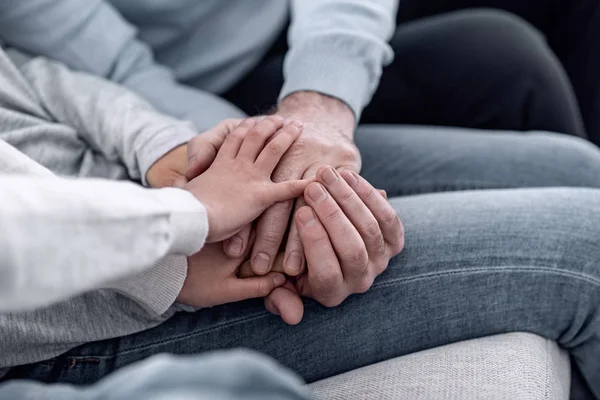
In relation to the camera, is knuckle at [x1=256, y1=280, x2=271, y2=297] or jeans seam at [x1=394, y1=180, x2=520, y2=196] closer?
knuckle at [x1=256, y1=280, x2=271, y2=297]

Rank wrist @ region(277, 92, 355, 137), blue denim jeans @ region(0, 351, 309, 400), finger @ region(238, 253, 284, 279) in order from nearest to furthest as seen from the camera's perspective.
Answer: blue denim jeans @ region(0, 351, 309, 400) < finger @ region(238, 253, 284, 279) < wrist @ region(277, 92, 355, 137)

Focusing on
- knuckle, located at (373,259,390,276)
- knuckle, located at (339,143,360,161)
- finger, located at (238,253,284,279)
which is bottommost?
finger, located at (238,253,284,279)

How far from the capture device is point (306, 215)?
574 millimetres

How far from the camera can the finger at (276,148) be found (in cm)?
62

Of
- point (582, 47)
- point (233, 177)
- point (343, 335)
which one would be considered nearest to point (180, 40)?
point (233, 177)

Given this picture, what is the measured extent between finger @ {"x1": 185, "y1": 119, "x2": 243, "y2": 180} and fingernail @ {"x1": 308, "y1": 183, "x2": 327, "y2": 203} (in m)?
0.12

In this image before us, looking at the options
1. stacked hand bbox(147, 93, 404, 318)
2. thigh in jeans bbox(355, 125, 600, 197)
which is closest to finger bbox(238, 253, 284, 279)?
stacked hand bbox(147, 93, 404, 318)

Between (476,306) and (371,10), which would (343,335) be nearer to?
(476,306)

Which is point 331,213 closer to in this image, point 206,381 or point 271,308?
point 271,308

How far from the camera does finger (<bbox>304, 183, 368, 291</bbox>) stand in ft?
1.82

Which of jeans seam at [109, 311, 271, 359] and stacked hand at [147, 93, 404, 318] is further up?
stacked hand at [147, 93, 404, 318]

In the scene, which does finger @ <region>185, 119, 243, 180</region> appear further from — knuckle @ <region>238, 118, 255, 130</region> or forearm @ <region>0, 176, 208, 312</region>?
forearm @ <region>0, 176, 208, 312</region>

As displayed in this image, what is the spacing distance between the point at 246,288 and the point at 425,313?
169mm

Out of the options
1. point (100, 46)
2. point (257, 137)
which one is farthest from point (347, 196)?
point (100, 46)
